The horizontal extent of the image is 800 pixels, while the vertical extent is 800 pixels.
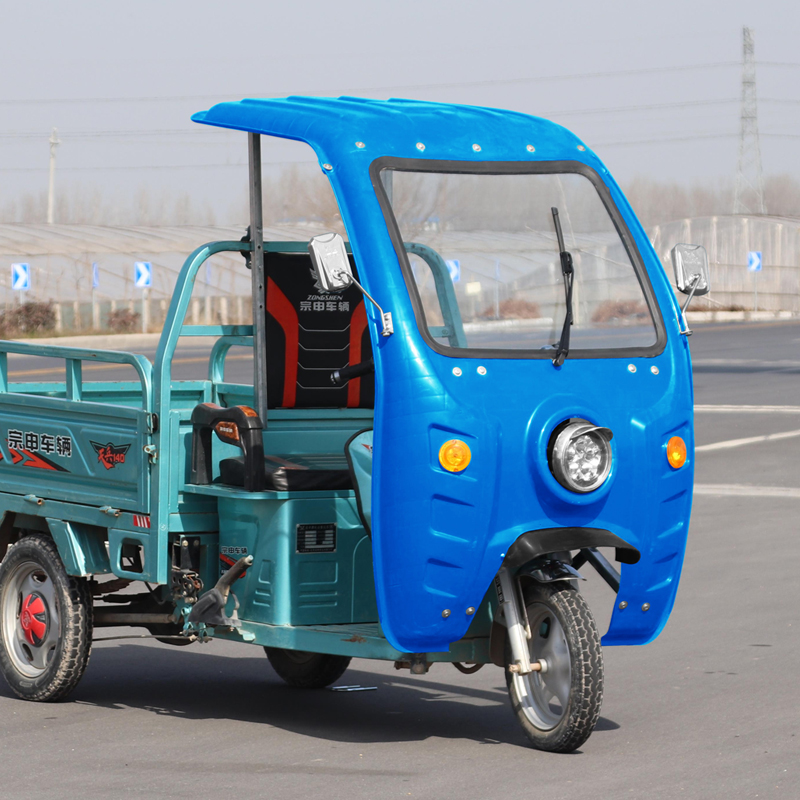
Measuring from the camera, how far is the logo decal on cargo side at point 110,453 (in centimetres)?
655

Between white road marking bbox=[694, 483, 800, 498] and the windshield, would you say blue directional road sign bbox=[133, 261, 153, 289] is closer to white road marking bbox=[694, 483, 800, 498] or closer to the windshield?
white road marking bbox=[694, 483, 800, 498]

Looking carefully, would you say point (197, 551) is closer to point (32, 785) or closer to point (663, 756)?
point (32, 785)

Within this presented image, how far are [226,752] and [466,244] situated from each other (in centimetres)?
A: 229

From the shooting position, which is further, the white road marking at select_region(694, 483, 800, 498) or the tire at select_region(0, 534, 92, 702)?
the white road marking at select_region(694, 483, 800, 498)

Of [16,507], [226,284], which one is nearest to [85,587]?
[16,507]

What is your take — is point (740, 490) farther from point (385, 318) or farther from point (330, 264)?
point (330, 264)

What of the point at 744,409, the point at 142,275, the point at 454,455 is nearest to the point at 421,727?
the point at 454,455

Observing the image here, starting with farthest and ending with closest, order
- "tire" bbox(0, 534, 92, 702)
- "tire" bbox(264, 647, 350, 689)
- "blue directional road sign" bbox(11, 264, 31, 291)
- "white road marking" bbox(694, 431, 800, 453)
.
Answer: "blue directional road sign" bbox(11, 264, 31, 291)
"white road marking" bbox(694, 431, 800, 453)
"tire" bbox(264, 647, 350, 689)
"tire" bbox(0, 534, 92, 702)

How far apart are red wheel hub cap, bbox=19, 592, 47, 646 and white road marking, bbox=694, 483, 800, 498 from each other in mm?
8332

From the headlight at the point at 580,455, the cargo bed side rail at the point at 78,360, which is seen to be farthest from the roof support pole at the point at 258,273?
the headlight at the point at 580,455

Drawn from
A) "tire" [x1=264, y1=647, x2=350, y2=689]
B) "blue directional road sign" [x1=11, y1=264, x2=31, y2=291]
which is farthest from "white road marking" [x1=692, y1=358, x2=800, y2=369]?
"tire" [x1=264, y1=647, x2=350, y2=689]

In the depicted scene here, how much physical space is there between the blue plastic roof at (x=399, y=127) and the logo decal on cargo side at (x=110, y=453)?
1411mm

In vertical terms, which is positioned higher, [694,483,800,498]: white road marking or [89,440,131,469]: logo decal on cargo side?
[89,440,131,469]: logo decal on cargo side

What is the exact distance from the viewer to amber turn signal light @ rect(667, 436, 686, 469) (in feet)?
19.4
